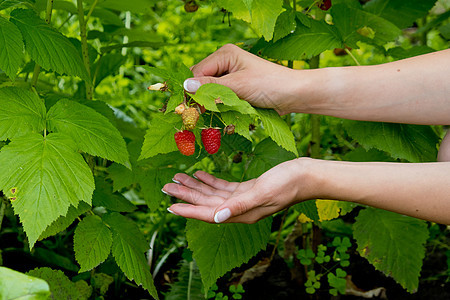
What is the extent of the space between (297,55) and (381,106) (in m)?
0.31

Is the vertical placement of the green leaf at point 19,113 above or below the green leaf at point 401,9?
below

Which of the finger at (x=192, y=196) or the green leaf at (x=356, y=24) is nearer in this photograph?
the finger at (x=192, y=196)

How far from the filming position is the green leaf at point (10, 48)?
1125 millimetres

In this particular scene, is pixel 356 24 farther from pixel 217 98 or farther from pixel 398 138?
pixel 217 98

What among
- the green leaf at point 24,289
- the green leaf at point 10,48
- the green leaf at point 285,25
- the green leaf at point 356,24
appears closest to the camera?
the green leaf at point 24,289

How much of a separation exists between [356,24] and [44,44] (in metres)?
0.96

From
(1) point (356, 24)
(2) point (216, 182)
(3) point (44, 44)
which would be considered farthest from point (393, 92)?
(3) point (44, 44)

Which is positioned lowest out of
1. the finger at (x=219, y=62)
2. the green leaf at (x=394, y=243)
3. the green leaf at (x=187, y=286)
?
the green leaf at (x=187, y=286)

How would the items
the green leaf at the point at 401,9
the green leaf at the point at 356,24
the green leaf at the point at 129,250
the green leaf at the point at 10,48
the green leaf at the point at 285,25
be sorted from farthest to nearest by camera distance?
the green leaf at the point at 401,9 → the green leaf at the point at 356,24 → the green leaf at the point at 285,25 → the green leaf at the point at 129,250 → the green leaf at the point at 10,48

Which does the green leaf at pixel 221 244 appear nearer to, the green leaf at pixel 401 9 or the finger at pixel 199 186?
the finger at pixel 199 186

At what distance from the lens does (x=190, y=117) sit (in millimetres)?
1098

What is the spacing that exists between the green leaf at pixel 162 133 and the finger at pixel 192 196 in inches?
7.8

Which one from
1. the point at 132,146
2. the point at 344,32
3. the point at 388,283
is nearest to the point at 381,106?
the point at 344,32

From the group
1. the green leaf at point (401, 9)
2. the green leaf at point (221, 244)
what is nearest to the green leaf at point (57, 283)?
the green leaf at point (221, 244)
